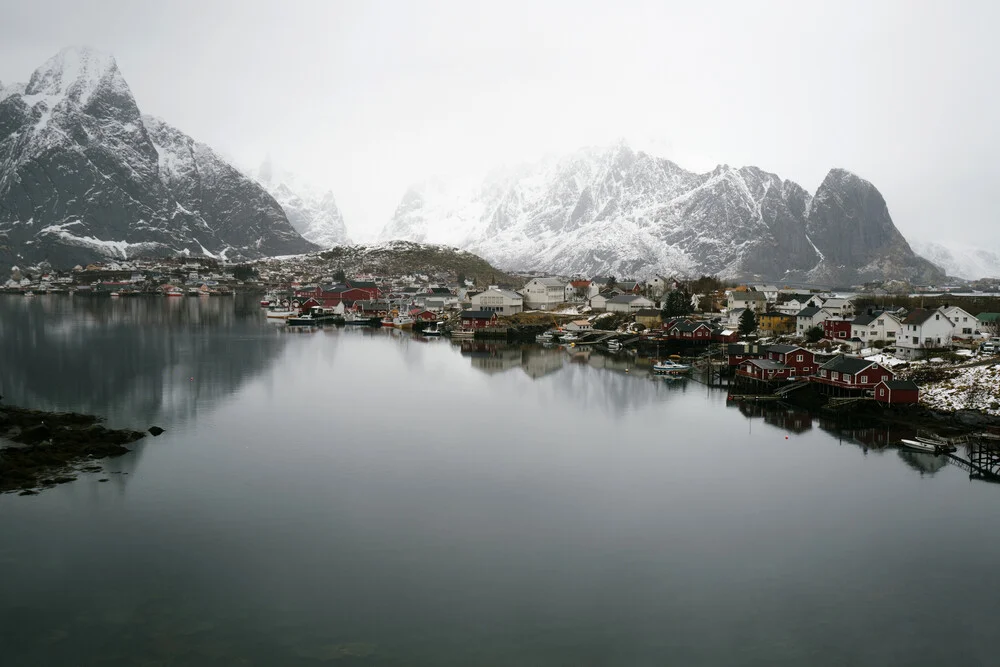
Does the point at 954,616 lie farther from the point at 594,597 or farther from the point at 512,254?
the point at 512,254

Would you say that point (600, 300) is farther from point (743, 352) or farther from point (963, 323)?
point (963, 323)

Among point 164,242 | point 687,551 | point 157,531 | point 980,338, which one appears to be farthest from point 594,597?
point 164,242

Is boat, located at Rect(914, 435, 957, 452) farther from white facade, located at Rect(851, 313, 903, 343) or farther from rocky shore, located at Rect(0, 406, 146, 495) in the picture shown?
rocky shore, located at Rect(0, 406, 146, 495)

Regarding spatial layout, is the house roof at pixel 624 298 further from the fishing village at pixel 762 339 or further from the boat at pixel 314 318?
the boat at pixel 314 318

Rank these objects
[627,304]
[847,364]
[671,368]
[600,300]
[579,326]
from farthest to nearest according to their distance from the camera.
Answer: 1. [600,300]
2. [627,304]
3. [579,326]
4. [671,368]
5. [847,364]

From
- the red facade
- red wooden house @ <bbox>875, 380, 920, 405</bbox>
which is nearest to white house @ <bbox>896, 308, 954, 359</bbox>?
the red facade

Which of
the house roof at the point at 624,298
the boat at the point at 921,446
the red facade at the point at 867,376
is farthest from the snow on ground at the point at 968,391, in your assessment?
the house roof at the point at 624,298

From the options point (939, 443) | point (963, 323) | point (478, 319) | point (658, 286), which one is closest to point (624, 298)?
point (658, 286)
